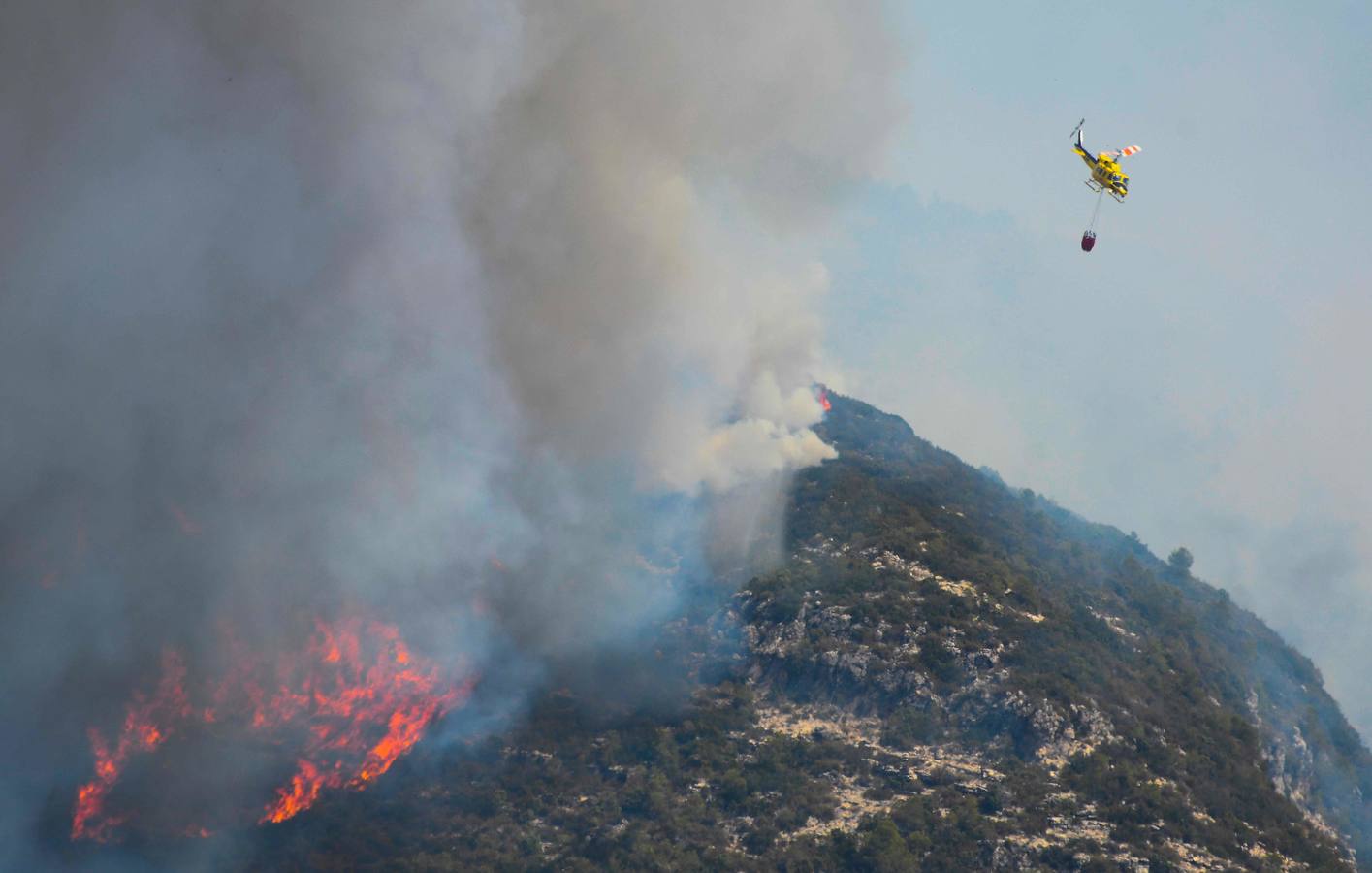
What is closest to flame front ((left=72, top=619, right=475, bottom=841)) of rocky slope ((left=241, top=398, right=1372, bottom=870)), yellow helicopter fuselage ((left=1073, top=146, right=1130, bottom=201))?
rocky slope ((left=241, top=398, right=1372, bottom=870))

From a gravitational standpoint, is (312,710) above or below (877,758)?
below

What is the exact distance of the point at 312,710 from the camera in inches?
5679

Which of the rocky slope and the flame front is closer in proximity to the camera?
the rocky slope

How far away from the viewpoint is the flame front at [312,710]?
440 ft

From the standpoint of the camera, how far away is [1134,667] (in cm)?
17325

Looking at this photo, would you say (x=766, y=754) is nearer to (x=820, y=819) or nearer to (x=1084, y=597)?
(x=820, y=819)

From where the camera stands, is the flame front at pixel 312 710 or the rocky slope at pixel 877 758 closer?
the rocky slope at pixel 877 758

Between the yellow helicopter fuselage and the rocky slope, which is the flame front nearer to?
the rocky slope

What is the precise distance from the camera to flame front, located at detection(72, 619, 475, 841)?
440 feet

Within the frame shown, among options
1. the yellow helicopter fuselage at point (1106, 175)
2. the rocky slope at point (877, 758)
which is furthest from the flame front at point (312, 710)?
the yellow helicopter fuselage at point (1106, 175)

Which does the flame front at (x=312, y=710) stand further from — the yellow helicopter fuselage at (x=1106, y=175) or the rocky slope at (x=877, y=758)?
the yellow helicopter fuselage at (x=1106, y=175)

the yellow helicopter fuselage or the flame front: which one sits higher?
the yellow helicopter fuselage

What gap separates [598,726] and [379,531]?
117ft

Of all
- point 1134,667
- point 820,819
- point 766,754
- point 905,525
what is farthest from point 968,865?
point 905,525
